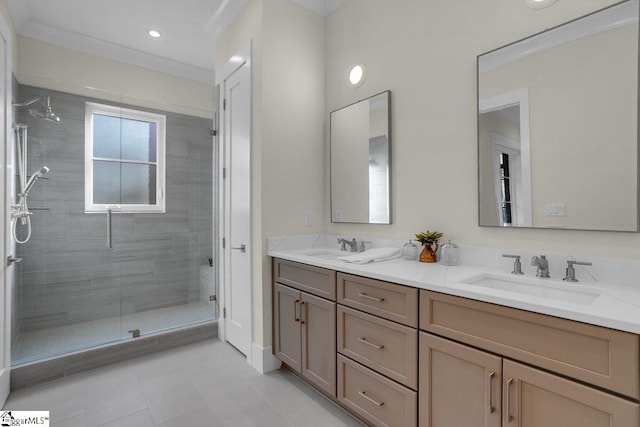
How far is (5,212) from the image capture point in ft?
6.73

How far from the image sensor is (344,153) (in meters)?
2.52

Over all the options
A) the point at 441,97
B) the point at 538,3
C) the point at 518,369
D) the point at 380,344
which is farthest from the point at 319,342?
the point at 538,3

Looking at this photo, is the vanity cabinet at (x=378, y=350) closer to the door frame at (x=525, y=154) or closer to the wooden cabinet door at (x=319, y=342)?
the wooden cabinet door at (x=319, y=342)

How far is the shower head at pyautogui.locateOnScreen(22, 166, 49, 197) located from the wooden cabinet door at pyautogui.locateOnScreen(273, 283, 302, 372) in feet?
7.45

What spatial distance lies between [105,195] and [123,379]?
1.82m

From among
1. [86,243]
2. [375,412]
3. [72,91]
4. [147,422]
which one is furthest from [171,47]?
[375,412]

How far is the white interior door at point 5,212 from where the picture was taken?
1.96 m

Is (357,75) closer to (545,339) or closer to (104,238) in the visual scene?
(545,339)

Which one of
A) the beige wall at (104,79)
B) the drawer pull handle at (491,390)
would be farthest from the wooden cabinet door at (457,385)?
the beige wall at (104,79)

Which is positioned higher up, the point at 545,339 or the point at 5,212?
the point at 5,212

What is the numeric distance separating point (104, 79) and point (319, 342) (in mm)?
3511

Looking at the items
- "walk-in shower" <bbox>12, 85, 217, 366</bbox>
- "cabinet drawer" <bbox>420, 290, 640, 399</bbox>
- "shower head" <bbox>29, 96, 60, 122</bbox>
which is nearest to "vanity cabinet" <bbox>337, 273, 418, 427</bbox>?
"cabinet drawer" <bbox>420, 290, 640, 399</bbox>

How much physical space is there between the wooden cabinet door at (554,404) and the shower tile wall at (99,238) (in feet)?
9.81

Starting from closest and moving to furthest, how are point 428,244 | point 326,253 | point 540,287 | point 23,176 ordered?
point 540,287 → point 428,244 → point 326,253 → point 23,176
